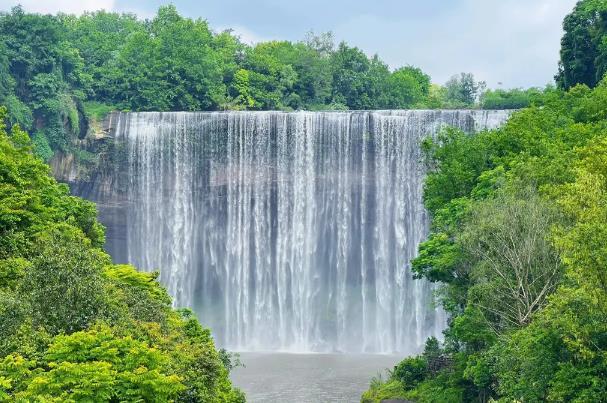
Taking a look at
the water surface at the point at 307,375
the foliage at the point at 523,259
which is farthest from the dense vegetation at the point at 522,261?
the water surface at the point at 307,375

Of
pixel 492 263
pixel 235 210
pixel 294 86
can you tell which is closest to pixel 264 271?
pixel 235 210

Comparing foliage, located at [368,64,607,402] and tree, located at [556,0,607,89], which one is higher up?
tree, located at [556,0,607,89]

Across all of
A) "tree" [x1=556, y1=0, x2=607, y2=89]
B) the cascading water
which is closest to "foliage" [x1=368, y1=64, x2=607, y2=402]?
"tree" [x1=556, y1=0, x2=607, y2=89]

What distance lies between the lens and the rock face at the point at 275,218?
218ft

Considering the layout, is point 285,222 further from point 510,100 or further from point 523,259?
point 523,259

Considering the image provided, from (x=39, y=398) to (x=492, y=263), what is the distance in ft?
52.8

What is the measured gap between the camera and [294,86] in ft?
267

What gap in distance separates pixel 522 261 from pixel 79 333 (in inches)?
558

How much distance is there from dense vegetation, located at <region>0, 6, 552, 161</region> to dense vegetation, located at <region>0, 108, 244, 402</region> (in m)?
30.5

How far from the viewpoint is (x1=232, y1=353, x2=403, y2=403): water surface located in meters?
47.2

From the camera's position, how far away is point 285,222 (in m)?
68.2

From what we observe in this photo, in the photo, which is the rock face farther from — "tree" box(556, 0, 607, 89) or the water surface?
"tree" box(556, 0, 607, 89)

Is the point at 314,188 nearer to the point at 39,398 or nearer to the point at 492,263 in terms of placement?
the point at 492,263

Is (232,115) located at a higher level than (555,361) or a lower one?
higher
